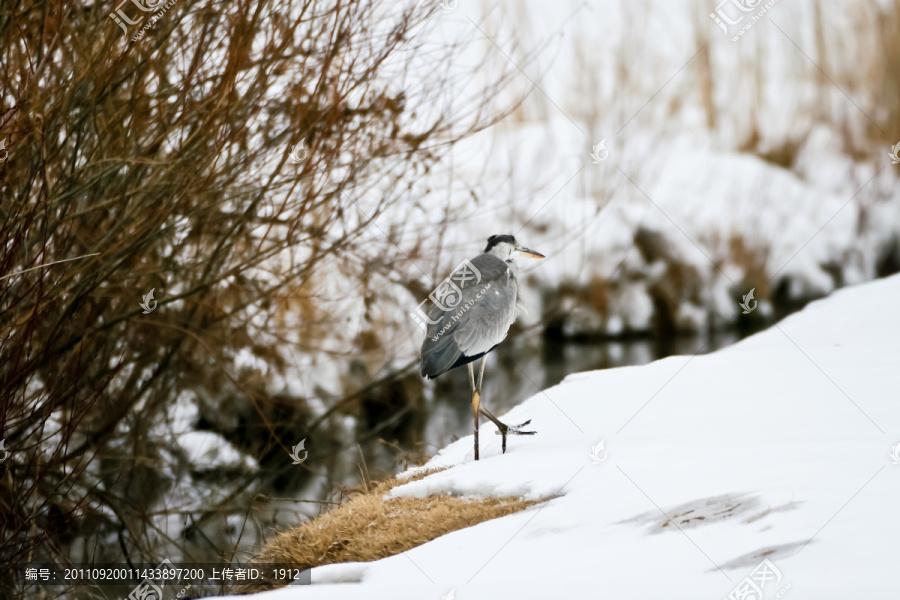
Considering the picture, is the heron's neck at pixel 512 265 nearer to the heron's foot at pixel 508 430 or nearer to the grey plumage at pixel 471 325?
the grey plumage at pixel 471 325

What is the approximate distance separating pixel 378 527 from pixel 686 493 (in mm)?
1397

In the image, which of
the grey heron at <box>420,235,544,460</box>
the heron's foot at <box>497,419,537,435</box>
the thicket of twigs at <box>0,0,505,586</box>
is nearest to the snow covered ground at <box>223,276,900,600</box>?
the heron's foot at <box>497,419,537,435</box>

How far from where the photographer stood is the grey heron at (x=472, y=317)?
4281 mm

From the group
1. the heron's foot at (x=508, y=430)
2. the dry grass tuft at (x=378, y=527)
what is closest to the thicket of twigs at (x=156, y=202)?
the dry grass tuft at (x=378, y=527)

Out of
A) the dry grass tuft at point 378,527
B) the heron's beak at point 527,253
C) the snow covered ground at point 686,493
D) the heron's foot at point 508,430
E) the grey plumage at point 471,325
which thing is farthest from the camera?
the heron's beak at point 527,253

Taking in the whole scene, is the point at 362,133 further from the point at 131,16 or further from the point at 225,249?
the point at 131,16

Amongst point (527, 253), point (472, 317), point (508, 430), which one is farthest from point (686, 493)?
point (527, 253)

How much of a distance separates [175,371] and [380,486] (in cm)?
300

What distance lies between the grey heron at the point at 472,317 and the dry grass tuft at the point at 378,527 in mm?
572

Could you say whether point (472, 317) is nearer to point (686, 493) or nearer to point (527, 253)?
point (527, 253)

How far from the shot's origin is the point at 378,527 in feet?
13.1

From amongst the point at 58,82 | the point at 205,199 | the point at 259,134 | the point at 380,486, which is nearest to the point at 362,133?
the point at 259,134

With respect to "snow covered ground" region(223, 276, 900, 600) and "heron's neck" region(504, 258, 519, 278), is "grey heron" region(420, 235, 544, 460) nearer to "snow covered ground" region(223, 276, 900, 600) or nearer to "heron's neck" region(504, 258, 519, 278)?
"heron's neck" region(504, 258, 519, 278)

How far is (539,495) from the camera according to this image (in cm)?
376
